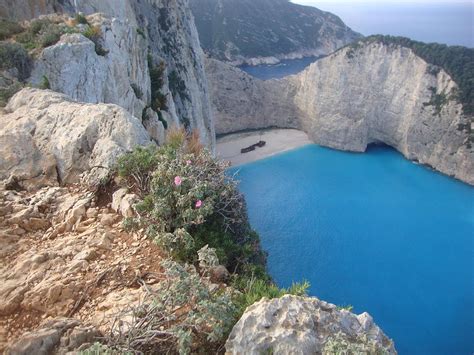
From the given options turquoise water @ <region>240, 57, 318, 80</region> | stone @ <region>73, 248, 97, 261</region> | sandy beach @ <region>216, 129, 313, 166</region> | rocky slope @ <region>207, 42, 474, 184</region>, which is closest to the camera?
stone @ <region>73, 248, 97, 261</region>

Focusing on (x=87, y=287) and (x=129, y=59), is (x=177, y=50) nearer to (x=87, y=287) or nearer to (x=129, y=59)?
(x=129, y=59)

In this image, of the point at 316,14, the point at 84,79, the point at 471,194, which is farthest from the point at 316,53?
the point at 84,79

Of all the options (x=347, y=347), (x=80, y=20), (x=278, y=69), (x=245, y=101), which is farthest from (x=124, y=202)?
(x=278, y=69)

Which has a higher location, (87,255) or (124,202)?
(124,202)

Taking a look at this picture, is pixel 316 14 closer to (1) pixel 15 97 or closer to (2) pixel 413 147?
(2) pixel 413 147

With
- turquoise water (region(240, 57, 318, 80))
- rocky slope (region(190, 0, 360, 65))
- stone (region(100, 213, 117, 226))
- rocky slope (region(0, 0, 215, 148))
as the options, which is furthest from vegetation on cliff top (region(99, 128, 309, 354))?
rocky slope (region(190, 0, 360, 65))

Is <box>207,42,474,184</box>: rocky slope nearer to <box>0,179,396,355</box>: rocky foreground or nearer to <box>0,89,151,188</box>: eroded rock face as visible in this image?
<box>0,89,151,188</box>: eroded rock face
